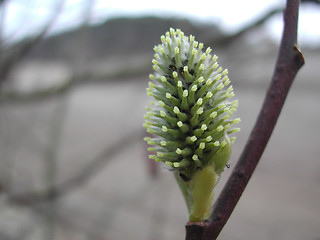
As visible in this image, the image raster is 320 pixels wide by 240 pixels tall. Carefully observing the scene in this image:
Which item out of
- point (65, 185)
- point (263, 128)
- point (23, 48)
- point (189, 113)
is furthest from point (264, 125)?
point (65, 185)

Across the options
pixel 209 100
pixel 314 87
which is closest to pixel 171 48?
pixel 209 100

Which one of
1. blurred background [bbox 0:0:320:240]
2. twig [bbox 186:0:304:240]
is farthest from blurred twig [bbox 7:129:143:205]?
twig [bbox 186:0:304:240]

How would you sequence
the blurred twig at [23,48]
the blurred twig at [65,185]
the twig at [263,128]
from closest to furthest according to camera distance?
the twig at [263,128] < the blurred twig at [23,48] < the blurred twig at [65,185]

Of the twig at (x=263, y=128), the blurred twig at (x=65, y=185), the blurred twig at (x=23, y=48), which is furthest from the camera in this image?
the blurred twig at (x=65, y=185)

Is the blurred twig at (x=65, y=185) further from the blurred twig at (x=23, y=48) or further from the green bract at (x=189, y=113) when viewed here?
the green bract at (x=189, y=113)

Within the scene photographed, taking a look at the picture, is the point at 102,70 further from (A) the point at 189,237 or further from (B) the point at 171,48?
(A) the point at 189,237

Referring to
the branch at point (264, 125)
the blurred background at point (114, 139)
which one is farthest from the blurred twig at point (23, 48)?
the branch at point (264, 125)

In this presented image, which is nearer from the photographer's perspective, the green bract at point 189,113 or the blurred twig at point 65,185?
the green bract at point 189,113

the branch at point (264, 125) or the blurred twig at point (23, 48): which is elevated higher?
the blurred twig at point (23, 48)
